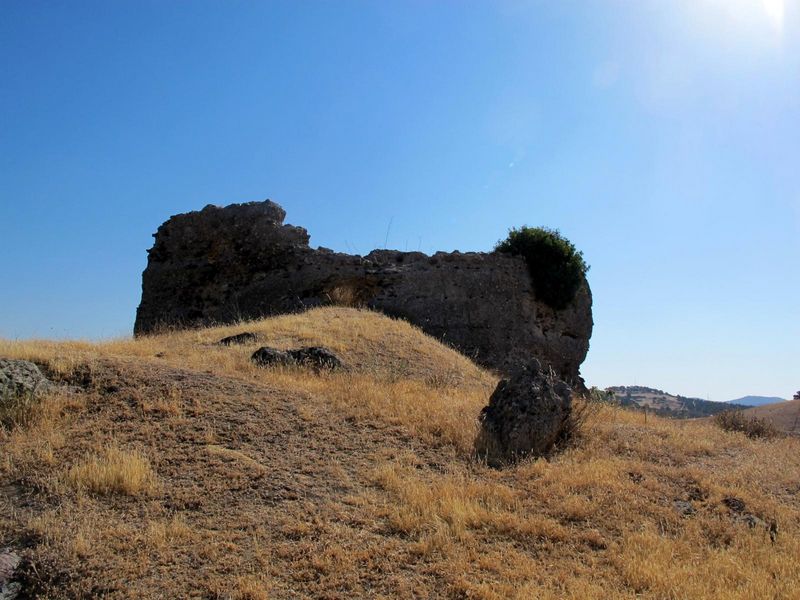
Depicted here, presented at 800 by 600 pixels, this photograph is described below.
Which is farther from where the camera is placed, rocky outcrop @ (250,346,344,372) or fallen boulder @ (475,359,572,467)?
rocky outcrop @ (250,346,344,372)

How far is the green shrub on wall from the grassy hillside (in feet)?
31.7

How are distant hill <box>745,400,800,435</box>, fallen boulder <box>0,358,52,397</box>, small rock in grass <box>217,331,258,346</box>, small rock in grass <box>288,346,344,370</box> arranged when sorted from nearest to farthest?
fallen boulder <box>0,358,52,397</box>, small rock in grass <box>288,346,344,370</box>, small rock in grass <box>217,331,258,346</box>, distant hill <box>745,400,800,435</box>

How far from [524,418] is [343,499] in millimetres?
3042

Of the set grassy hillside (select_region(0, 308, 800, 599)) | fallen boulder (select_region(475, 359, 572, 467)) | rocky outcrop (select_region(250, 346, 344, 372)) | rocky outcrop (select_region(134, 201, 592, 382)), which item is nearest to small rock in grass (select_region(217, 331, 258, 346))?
rocky outcrop (select_region(250, 346, 344, 372))

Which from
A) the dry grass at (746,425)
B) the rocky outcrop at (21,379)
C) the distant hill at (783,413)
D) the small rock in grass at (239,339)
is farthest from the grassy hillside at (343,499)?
the distant hill at (783,413)

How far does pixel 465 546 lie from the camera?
5047 millimetres

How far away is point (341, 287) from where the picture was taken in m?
18.1

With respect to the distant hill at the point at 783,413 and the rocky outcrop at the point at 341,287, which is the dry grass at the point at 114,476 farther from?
the distant hill at the point at 783,413

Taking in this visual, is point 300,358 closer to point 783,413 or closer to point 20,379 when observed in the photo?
point 20,379

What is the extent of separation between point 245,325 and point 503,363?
7.17 metres

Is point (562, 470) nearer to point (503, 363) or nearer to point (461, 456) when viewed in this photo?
point (461, 456)

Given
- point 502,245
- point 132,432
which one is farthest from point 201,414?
point 502,245

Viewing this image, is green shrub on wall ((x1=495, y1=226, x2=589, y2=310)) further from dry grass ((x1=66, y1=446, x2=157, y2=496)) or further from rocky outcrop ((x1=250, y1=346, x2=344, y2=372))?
dry grass ((x1=66, y1=446, x2=157, y2=496))

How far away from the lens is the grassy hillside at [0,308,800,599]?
14.8 feet
